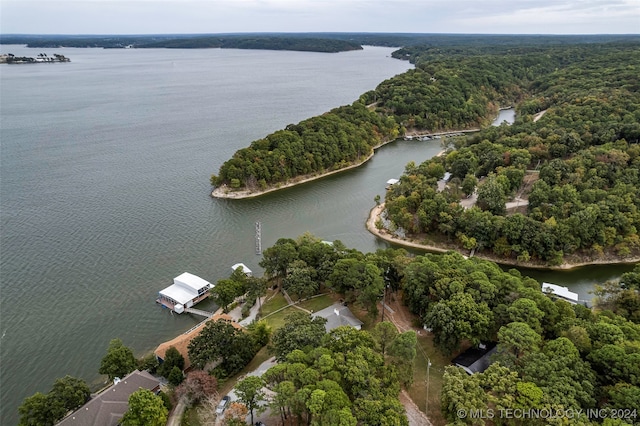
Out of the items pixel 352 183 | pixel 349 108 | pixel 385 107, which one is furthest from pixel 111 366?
pixel 385 107

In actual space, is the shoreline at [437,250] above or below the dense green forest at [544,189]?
below

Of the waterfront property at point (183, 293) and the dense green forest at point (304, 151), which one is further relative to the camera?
the dense green forest at point (304, 151)

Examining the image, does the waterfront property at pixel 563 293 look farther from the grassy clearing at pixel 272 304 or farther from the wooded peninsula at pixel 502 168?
the grassy clearing at pixel 272 304

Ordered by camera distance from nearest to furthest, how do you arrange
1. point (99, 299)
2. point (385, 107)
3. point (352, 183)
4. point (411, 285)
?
point (411, 285)
point (99, 299)
point (352, 183)
point (385, 107)

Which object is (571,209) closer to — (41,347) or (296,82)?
(41,347)

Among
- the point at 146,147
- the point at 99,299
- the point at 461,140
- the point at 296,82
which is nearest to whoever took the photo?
the point at 99,299

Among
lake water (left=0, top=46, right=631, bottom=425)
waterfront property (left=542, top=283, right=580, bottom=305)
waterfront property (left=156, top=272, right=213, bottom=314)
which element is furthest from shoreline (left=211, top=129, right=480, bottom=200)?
waterfront property (left=542, top=283, right=580, bottom=305)

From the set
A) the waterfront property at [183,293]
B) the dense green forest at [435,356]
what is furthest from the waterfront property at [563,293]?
the waterfront property at [183,293]

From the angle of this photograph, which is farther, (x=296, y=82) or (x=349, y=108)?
(x=296, y=82)
